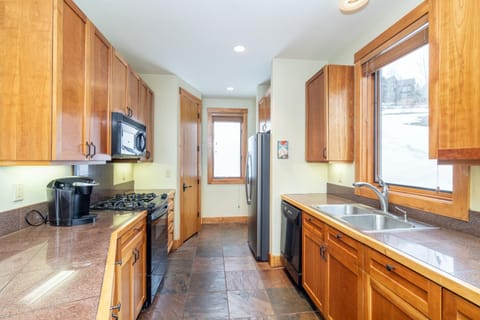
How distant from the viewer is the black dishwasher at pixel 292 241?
95.6 inches

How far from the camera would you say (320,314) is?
6.81ft

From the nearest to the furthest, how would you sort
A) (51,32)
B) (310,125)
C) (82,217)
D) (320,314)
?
(51,32)
(82,217)
(320,314)
(310,125)

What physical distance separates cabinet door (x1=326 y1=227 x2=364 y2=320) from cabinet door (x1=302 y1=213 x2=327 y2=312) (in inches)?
4.1

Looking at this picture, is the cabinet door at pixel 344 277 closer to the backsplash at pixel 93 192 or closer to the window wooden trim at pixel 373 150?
the window wooden trim at pixel 373 150

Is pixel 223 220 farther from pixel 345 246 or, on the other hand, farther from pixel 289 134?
pixel 345 246

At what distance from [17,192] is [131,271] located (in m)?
0.90

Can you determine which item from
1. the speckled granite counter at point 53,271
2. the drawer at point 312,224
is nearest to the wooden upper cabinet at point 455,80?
the drawer at point 312,224

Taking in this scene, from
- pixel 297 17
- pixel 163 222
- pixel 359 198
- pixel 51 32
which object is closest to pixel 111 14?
pixel 51 32

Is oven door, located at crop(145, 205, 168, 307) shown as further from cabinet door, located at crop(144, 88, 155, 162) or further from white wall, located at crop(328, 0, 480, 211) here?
white wall, located at crop(328, 0, 480, 211)

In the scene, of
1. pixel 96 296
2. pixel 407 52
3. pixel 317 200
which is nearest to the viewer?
pixel 96 296

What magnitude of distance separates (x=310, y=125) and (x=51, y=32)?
2.53 meters

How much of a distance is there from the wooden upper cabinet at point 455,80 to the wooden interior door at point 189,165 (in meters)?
3.23

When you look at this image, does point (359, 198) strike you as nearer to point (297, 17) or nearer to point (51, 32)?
point (297, 17)

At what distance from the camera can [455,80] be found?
1.14 meters
